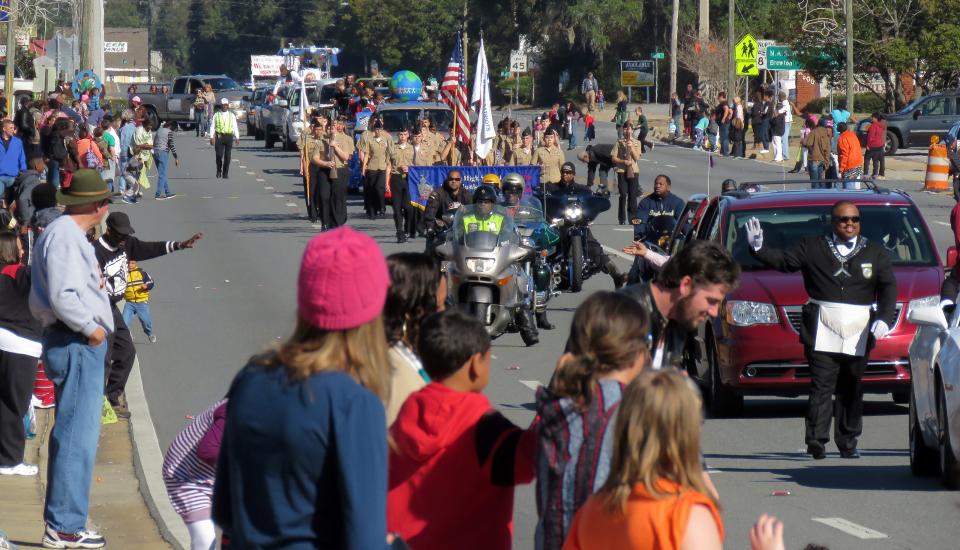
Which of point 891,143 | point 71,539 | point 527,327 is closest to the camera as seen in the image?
point 71,539

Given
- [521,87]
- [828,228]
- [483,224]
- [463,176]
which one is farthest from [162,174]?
[521,87]

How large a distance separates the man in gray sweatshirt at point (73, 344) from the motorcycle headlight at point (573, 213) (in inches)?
435

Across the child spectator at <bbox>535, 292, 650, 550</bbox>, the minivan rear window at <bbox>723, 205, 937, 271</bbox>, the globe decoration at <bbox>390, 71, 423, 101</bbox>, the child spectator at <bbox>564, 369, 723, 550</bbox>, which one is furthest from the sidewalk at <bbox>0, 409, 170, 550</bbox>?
the globe decoration at <bbox>390, 71, 423, 101</bbox>

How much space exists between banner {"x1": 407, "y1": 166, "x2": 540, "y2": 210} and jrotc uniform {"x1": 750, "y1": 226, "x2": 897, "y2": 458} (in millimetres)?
13890

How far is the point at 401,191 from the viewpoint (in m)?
27.3

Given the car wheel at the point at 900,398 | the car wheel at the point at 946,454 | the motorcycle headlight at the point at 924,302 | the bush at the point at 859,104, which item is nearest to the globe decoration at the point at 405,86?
the bush at the point at 859,104

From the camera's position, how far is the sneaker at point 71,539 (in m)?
7.87

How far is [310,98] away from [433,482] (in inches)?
1814

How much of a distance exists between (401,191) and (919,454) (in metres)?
18.1

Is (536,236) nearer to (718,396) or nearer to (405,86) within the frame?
(718,396)

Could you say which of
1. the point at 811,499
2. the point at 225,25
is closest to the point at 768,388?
→ the point at 811,499

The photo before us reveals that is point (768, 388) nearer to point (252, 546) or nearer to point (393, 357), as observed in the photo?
point (393, 357)

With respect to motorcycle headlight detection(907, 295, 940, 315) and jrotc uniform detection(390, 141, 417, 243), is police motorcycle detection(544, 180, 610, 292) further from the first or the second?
jrotc uniform detection(390, 141, 417, 243)

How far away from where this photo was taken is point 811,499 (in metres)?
9.38
